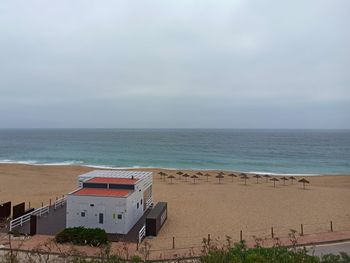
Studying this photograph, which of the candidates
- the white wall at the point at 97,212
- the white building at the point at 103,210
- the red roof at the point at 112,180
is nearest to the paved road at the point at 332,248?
the white building at the point at 103,210

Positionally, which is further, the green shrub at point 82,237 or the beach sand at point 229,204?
the beach sand at point 229,204

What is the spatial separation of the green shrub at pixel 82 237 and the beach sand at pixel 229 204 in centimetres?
255

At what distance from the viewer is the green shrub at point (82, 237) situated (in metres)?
15.8

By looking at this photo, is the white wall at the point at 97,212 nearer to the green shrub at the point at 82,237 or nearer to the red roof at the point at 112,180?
the green shrub at the point at 82,237

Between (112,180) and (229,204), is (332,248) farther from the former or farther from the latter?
(112,180)

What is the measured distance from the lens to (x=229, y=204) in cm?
2559

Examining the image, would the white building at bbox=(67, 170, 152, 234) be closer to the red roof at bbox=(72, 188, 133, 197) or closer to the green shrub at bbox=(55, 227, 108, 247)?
the red roof at bbox=(72, 188, 133, 197)

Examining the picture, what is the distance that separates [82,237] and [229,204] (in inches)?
509

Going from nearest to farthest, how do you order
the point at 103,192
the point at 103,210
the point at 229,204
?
the point at 103,210, the point at 103,192, the point at 229,204

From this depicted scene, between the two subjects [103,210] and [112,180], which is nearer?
[103,210]

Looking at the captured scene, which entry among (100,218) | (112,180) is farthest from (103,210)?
(112,180)

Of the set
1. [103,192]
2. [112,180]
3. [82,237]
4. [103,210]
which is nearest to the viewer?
[82,237]

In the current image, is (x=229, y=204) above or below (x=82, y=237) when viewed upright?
below

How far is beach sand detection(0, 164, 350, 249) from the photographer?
741 inches
